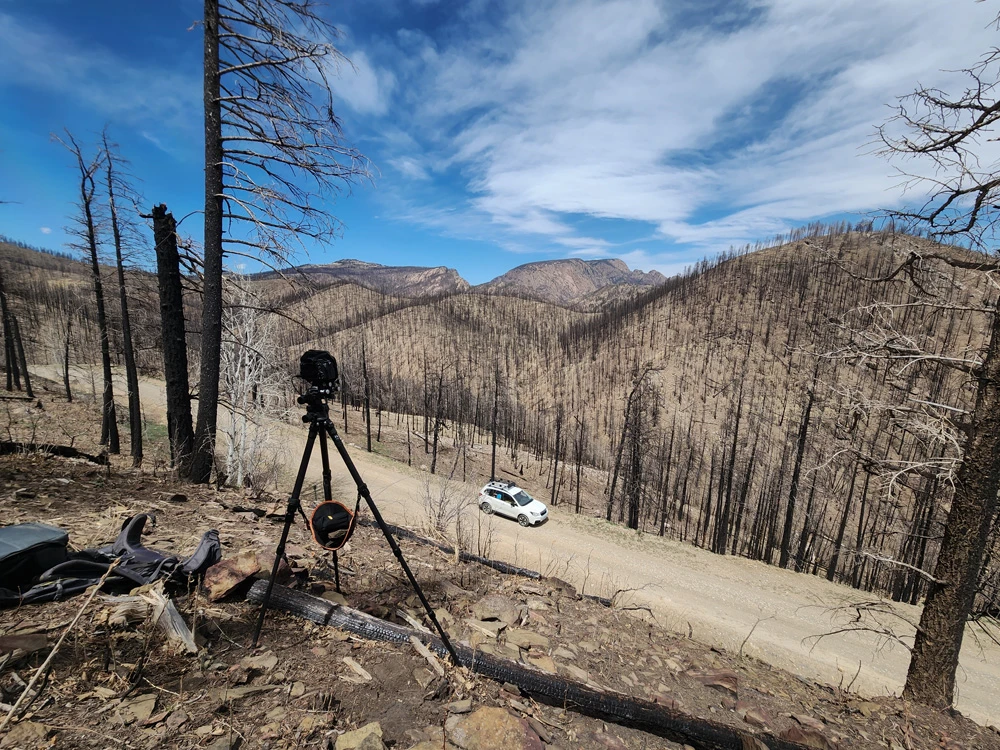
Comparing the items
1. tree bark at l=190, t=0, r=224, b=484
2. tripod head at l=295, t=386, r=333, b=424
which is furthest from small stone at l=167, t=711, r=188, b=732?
tree bark at l=190, t=0, r=224, b=484

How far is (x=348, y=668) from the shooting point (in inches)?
107

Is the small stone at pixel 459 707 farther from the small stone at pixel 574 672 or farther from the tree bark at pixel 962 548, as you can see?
the tree bark at pixel 962 548

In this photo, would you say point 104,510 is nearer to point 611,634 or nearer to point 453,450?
point 611,634

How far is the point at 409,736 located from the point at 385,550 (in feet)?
9.43

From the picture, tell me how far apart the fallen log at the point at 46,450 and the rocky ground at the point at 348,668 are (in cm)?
76

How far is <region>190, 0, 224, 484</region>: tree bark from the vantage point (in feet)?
19.4

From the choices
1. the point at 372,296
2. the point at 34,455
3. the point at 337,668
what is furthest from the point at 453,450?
the point at 372,296

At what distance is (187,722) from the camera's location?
208 centimetres

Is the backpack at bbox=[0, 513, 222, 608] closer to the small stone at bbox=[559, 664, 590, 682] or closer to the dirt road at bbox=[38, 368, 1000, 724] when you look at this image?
the small stone at bbox=[559, 664, 590, 682]

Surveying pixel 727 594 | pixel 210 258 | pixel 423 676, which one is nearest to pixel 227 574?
pixel 423 676

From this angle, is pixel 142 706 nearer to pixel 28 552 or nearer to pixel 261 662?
pixel 261 662

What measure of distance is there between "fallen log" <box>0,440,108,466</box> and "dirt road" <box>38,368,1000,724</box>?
668cm

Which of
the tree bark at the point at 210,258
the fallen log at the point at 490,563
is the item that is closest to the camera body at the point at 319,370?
the fallen log at the point at 490,563

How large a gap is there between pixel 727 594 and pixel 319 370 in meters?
19.5
